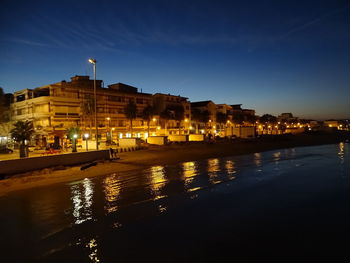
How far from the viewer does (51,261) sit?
6.47 meters

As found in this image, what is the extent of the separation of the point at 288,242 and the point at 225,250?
2469 millimetres

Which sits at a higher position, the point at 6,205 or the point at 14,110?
the point at 14,110

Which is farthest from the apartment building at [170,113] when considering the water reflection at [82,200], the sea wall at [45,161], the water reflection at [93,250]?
the water reflection at [93,250]

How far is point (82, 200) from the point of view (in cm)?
1198

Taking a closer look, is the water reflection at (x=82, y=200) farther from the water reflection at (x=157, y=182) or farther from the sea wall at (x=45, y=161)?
the sea wall at (x=45, y=161)

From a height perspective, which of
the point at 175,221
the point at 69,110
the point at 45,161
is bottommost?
the point at 175,221

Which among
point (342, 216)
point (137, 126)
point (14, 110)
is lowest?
point (342, 216)

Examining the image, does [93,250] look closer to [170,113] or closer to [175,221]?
[175,221]

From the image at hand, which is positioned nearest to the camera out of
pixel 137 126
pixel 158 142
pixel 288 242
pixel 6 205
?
pixel 288 242

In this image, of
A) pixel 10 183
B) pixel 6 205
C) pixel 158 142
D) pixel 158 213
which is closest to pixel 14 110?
pixel 158 142

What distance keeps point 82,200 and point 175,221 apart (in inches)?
231

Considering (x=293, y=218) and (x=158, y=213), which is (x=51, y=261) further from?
(x=293, y=218)

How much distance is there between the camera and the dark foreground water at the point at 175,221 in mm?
6984

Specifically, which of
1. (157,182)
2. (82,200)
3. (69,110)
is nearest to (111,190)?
(82,200)
